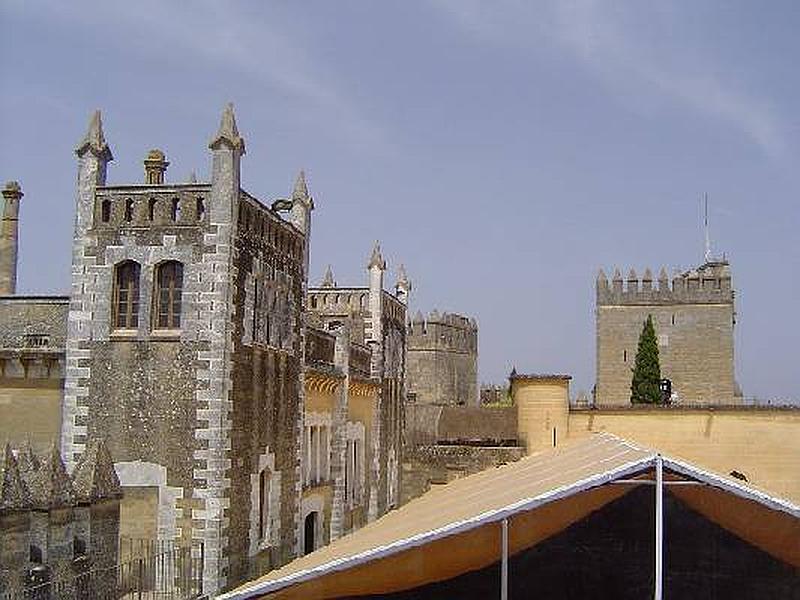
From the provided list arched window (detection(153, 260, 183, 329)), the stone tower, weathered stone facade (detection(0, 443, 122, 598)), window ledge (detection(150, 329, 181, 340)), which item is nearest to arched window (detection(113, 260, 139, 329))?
the stone tower

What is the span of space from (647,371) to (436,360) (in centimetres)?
1335

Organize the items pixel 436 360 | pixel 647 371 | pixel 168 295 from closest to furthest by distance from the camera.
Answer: pixel 168 295 < pixel 647 371 < pixel 436 360

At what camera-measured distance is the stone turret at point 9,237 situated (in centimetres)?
2597

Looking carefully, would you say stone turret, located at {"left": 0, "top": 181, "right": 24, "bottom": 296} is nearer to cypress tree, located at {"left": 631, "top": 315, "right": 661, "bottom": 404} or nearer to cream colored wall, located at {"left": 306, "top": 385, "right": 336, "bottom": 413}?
cream colored wall, located at {"left": 306, "top": 385, "right": 336, "bottom": 413}

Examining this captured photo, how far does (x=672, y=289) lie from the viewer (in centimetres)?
5262

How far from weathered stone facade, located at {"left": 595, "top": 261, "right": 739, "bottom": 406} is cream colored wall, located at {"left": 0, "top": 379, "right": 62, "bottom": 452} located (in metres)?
A: 36.8

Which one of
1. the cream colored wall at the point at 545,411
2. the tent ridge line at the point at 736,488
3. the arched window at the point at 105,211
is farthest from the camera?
the cream colored wall at the point at 545,411

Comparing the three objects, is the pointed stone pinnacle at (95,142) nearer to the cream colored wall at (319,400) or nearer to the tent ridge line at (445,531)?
the cream colored wall at (319,400)

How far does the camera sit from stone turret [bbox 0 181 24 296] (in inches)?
1022

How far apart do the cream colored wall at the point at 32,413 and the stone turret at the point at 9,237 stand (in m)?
6.85

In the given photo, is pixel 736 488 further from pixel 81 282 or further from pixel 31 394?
pixel 31 394

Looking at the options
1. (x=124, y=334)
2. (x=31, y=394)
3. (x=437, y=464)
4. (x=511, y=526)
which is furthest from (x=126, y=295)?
(x=437, y=464)

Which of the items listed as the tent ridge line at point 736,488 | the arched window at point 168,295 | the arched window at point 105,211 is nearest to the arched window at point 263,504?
the arched window at point 168,295

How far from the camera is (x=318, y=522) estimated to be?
26.4 m
